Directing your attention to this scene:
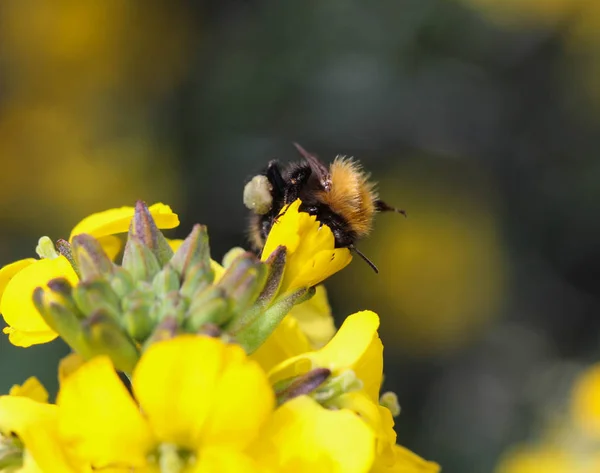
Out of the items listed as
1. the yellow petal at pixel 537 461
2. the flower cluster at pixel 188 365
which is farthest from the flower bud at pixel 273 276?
the yellow petal at pixel 537 461

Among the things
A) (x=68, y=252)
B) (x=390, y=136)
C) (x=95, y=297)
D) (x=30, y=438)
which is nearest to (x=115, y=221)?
(x=68, y=252)

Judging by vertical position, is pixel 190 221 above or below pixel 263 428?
below

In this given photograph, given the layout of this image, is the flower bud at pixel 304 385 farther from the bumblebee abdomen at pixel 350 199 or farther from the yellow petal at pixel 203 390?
the bumblebee abdomen at pixel 350 199

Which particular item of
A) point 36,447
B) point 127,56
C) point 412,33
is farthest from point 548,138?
point 36,447

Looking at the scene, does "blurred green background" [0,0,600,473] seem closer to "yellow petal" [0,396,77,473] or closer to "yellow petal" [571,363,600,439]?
"yellow petal" [571,363,600,439]

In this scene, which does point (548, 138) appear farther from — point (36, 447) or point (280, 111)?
point (36, 447)

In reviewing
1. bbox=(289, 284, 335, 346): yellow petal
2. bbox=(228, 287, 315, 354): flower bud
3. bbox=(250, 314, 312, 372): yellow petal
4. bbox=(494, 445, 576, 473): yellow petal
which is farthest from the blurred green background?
bbox=(228, 287, 315, 354): flower bud
